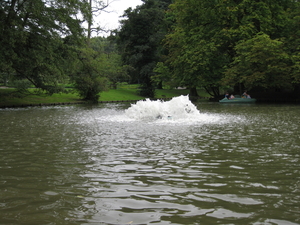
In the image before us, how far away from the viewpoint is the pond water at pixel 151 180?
16.1ft

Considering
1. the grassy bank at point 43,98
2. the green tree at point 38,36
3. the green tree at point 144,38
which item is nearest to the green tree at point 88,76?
the grassy bank at point 43,98

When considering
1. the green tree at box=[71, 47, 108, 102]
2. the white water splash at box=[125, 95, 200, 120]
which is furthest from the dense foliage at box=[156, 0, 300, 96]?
the white water splash at box=[125, 95, 200, 120]

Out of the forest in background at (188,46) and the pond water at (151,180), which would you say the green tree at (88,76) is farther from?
the pond water at (151,180)

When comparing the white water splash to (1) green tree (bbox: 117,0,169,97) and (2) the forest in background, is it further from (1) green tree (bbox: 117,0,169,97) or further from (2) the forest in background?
(1) green tree (bbox: 117,0,169,97)

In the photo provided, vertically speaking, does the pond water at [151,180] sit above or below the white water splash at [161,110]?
below

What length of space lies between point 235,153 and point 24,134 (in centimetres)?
872

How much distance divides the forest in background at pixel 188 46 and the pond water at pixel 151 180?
919 inches

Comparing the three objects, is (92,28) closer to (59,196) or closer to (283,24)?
(283,24)

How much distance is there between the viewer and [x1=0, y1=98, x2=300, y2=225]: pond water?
4.90 meters

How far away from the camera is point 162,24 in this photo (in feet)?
225

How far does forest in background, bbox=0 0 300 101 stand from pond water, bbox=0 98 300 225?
2336 centimetres

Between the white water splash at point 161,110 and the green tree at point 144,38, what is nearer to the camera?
the white water splash at point 161,110

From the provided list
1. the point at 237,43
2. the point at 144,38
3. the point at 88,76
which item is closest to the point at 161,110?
the point at 88,76

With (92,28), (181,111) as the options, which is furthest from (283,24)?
(181,111)
